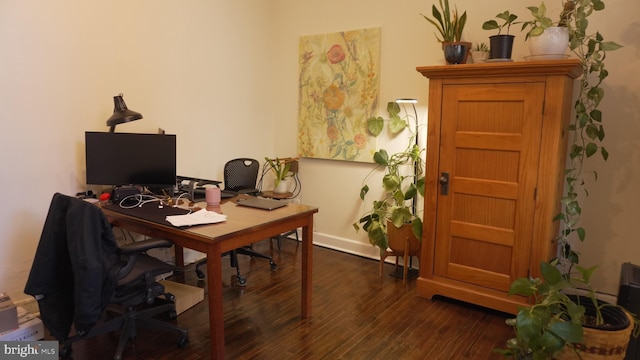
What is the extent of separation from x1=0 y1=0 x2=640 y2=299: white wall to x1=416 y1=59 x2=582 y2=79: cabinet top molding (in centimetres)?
64

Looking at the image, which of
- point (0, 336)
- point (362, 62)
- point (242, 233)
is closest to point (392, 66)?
point (362, 62)

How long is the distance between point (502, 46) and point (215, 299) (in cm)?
244

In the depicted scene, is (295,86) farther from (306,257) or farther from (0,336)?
(0,336)

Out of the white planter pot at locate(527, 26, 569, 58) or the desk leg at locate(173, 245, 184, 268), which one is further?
the desk leg at locate(173, 245, 184, 268)

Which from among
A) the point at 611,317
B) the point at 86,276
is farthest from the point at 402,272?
the point at 86,276

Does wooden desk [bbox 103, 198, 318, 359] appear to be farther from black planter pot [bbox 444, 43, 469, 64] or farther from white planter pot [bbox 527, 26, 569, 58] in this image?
white planter pot [bbox 527, 26, 569, 58]

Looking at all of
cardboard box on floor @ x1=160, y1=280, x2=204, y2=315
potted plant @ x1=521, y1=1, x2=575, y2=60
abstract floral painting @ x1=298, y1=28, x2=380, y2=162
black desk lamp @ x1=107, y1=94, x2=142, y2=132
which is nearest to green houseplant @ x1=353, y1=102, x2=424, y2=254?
abstract floral painting @ x1=298, y1=28, x2=380, y2=162

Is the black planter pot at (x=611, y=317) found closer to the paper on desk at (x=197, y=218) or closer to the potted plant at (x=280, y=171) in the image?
the paper on desk at (x=197, y=218)

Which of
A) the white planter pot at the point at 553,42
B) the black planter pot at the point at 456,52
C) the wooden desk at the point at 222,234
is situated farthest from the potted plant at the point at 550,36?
the wooden desk at the point at 222,234

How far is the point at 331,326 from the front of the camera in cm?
280

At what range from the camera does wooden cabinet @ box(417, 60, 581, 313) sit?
2.67 metres

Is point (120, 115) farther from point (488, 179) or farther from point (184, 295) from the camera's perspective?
point (488, 179)

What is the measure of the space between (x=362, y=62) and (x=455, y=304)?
91.7 inches

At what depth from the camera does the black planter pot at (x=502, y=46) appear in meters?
2.79
